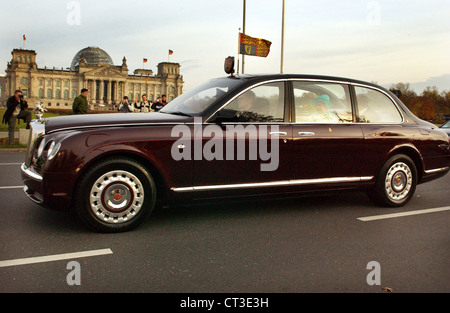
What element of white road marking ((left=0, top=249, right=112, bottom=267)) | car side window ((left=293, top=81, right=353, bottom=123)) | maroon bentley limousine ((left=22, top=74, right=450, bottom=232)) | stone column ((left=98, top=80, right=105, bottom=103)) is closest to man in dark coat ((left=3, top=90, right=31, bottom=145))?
maroon bentley limousine ((left=22, top=74, right=450, bottom=232))

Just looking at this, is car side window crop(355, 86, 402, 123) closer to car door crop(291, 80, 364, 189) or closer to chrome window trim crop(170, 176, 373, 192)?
car door crop(291, 80, 364, 189)

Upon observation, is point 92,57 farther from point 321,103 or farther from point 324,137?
point 324,137

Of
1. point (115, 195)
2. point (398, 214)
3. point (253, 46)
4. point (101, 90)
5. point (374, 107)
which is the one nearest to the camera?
point (115, 195)

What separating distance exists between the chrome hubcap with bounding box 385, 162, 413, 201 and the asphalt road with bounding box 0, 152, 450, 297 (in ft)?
1.18

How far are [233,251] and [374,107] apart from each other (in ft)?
10.6

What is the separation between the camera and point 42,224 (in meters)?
4.78

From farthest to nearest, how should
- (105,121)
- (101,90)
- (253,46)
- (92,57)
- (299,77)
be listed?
(92,57) → (101,90) → (253,46) → (299,77) → (105,121)

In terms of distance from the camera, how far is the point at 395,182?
607cm

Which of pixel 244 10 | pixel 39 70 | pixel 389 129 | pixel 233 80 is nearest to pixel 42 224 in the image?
pixel 233 80

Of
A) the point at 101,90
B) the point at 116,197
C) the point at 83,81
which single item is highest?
the point at 83,81

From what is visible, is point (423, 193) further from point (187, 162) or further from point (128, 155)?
point (128, 155)

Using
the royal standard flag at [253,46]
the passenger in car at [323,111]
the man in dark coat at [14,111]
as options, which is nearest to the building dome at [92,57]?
the royal standard flag at [253,46]

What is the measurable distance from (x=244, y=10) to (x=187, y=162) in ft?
79.7

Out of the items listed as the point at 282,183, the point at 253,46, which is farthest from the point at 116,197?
the point at 253,46
